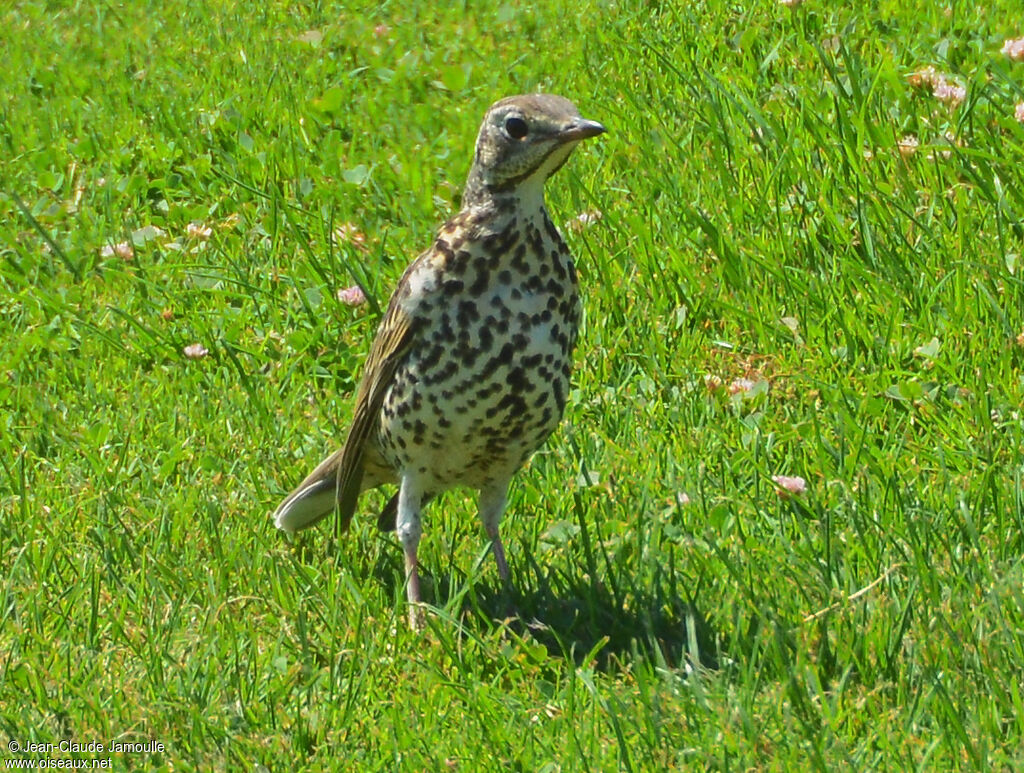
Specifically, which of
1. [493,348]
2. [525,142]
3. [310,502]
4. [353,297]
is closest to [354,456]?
[310,502]

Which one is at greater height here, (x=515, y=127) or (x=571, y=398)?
(x=515, y=127)

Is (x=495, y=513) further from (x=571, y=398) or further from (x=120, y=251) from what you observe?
(x=120, y=251)

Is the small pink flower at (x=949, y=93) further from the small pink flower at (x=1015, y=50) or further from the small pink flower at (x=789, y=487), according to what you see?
the small pink flower at (x=789, y=487)

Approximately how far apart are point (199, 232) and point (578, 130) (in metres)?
3.14

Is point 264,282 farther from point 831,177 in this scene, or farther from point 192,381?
point 831,177

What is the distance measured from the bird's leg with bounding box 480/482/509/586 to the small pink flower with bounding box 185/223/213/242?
101 inches

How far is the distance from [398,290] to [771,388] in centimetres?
165

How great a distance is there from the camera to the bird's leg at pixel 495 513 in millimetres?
5281

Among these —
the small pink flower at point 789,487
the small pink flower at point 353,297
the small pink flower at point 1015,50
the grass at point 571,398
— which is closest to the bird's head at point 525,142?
the grass at point 571,398

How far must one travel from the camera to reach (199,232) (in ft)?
24.4

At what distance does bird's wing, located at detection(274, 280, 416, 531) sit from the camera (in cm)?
511

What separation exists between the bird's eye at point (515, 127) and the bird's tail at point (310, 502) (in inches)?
50.7

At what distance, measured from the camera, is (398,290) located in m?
5.06

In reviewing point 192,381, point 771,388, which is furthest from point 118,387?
point 771,388
